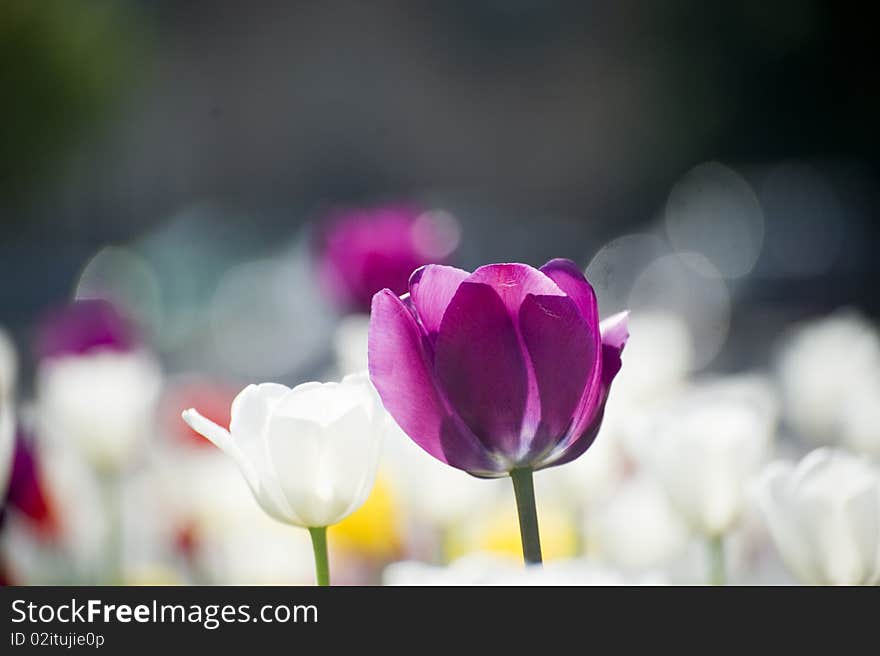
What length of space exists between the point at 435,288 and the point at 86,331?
0.33 metres

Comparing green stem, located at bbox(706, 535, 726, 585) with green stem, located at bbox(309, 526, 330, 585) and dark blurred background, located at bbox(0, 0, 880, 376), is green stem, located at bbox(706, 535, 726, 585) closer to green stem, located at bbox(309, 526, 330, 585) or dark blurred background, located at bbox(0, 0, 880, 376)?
green stem, located at bbox(309, 526, 330, 585)

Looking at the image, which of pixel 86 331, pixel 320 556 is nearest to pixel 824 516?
pixel 320 556

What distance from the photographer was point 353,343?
0.42 metres

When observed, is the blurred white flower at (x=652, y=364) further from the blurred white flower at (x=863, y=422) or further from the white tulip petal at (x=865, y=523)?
the white tulip petal at (x=865, y=523)

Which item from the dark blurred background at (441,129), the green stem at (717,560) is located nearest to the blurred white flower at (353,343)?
the green stem at (717,560)

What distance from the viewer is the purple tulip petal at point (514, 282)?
0.23 meters

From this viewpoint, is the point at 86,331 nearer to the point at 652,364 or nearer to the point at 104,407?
the point at 104,407

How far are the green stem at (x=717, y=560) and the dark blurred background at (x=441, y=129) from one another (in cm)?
132

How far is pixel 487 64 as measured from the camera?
435 centimetres

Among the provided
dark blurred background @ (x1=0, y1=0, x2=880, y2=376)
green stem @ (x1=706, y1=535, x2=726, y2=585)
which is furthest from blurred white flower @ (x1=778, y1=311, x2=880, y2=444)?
dark blurred background @ (x1=0, y1=0, x2=880, y2=376)

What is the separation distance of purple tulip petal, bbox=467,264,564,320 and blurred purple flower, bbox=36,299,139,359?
318mm

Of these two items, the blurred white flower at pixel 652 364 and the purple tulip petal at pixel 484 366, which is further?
the blurred white flower at pixel 652 364
